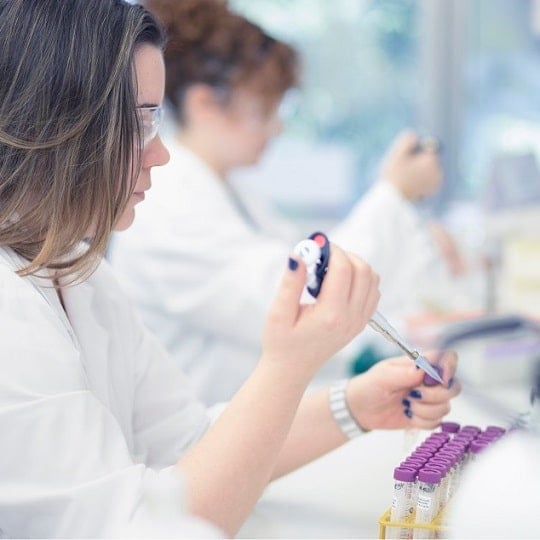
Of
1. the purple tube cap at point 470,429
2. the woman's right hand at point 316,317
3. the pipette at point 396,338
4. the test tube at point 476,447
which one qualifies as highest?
the woman's right hand at point 316,317

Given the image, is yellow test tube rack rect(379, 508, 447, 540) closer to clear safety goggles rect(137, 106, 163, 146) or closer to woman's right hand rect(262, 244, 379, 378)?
woman's right hand rect(262, 244, 379, 378)

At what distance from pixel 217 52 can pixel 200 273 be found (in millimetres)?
442

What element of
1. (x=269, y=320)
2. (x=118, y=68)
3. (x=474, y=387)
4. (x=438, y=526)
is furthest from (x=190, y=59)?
(x=438, y=526)

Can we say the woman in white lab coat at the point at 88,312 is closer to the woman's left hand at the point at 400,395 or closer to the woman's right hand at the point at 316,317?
the woman's right hand at the point at 316,317

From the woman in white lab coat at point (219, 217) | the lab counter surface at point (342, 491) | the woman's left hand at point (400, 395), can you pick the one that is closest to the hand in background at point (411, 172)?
the woman in white lab coat at point (219, 217)

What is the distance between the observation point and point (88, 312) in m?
1.02

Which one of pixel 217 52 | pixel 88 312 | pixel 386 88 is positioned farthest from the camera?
pixel 386 88

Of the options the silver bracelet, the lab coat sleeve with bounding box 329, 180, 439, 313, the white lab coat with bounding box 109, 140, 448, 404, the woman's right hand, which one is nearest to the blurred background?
the lab coat sleeve with bounding box 329, 180, 439, 313

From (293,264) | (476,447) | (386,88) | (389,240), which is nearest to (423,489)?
(476,447)

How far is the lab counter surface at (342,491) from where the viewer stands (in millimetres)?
1004

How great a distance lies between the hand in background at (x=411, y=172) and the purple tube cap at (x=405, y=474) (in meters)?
1.22

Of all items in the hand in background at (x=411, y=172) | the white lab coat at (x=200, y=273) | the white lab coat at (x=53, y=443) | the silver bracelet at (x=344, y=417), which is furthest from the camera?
the hand in background at (x=411, y=172)

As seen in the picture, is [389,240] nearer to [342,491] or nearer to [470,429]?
[342,491]

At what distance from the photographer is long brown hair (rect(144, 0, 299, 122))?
1.83 metres
